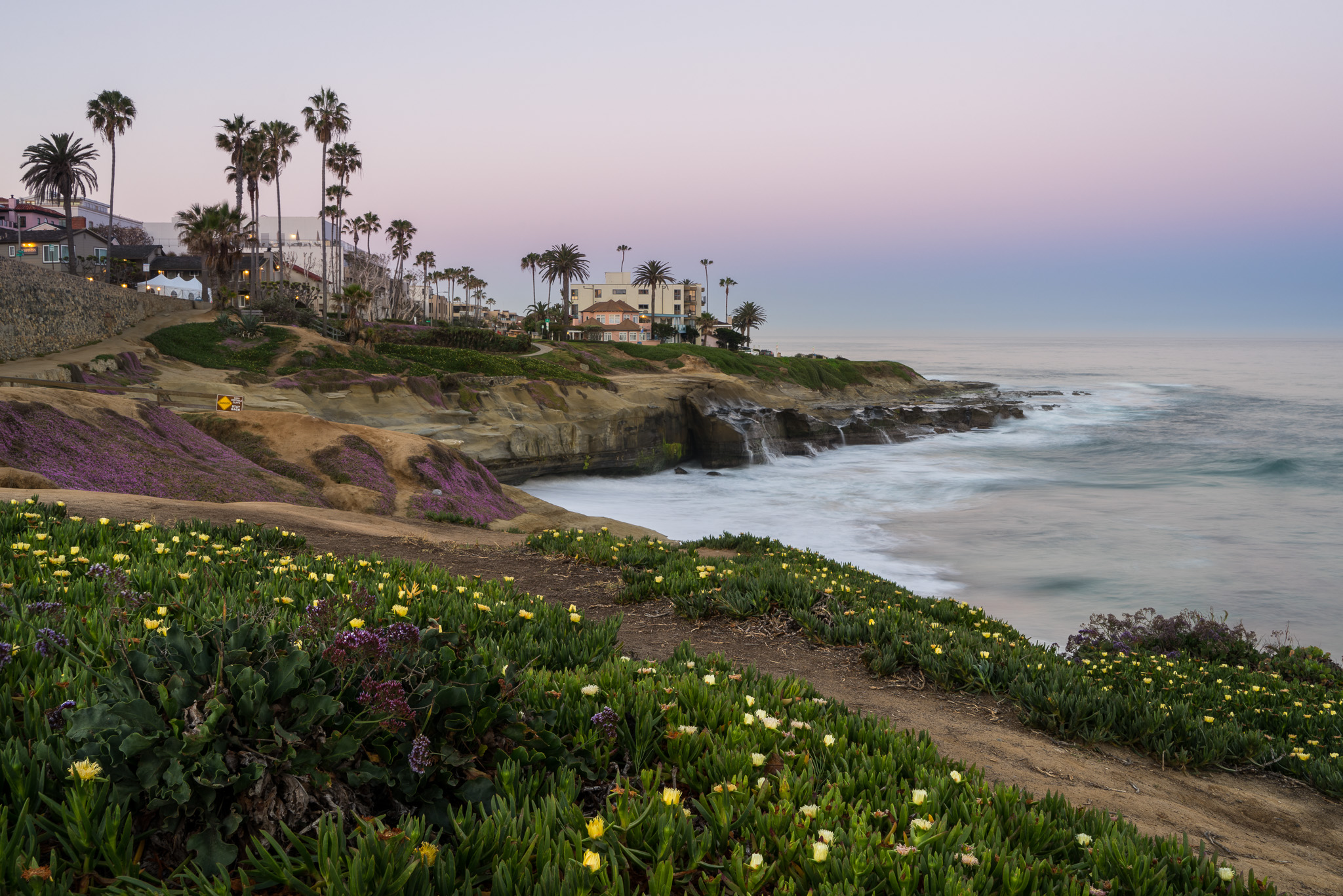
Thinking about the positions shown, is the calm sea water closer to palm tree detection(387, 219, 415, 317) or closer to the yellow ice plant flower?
the yellow ice plant flower

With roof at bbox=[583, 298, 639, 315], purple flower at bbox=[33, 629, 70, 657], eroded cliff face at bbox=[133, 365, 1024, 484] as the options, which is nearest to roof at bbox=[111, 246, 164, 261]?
eroded cliff face at bbox=[133, 365, 1024, 484]

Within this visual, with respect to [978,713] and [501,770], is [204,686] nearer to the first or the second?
[501,770]

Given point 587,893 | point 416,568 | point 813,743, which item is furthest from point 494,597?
point 587,893

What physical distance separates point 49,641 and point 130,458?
16.3 metres

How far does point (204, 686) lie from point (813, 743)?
273 cm

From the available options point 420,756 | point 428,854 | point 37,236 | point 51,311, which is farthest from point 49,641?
point 37,236

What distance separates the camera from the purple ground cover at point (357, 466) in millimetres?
20891

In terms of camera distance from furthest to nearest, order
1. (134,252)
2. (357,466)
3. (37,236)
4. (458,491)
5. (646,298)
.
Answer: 1. (646,298)
2. (134,252)
3. (37,236)
4. (458,491)
5. (357,466)

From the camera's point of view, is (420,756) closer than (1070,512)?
Yes

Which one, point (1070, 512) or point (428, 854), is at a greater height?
point (428, 854)

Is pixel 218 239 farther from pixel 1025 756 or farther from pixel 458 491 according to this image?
pixel 1025 756

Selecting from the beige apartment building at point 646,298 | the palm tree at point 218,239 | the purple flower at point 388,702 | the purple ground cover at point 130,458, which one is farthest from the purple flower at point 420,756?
the beige apartment building at point 646,298

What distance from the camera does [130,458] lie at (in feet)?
55.1

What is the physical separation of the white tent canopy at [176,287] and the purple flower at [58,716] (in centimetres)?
7375
